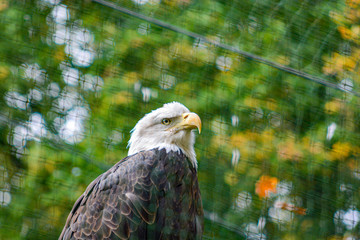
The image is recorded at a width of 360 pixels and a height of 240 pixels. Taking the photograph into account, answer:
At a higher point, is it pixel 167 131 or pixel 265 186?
pixel 265 186

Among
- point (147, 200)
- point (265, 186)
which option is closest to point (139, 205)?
point (147, 200)

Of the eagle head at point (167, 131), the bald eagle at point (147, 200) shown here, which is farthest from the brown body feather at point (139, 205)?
the eagle head at point (167, 131)

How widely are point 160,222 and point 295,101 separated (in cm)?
165

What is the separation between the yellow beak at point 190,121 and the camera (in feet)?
8.14

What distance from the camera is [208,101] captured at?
3.38 m

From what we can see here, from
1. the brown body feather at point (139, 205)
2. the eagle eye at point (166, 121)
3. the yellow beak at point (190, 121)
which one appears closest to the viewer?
the brown body feather at point (139, 205)

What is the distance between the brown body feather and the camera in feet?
7.44

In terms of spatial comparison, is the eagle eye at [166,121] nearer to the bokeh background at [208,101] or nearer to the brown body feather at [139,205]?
the brown body feather at [139,205]

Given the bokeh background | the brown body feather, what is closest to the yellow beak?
the brown body feather

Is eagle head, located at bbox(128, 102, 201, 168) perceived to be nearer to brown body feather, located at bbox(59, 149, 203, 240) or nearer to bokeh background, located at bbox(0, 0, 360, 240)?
brown body feather, located at bbox(59, 149, 203, 240)

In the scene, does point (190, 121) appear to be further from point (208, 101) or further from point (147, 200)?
point (208, 101)

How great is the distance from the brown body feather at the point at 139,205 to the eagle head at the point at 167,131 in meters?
0.16

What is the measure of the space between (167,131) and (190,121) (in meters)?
0.19

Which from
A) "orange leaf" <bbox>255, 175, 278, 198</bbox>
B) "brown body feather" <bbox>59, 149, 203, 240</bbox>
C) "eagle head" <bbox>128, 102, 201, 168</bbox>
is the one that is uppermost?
"orange leaf" <bbox>255, 175, 278, 198</bbox>
